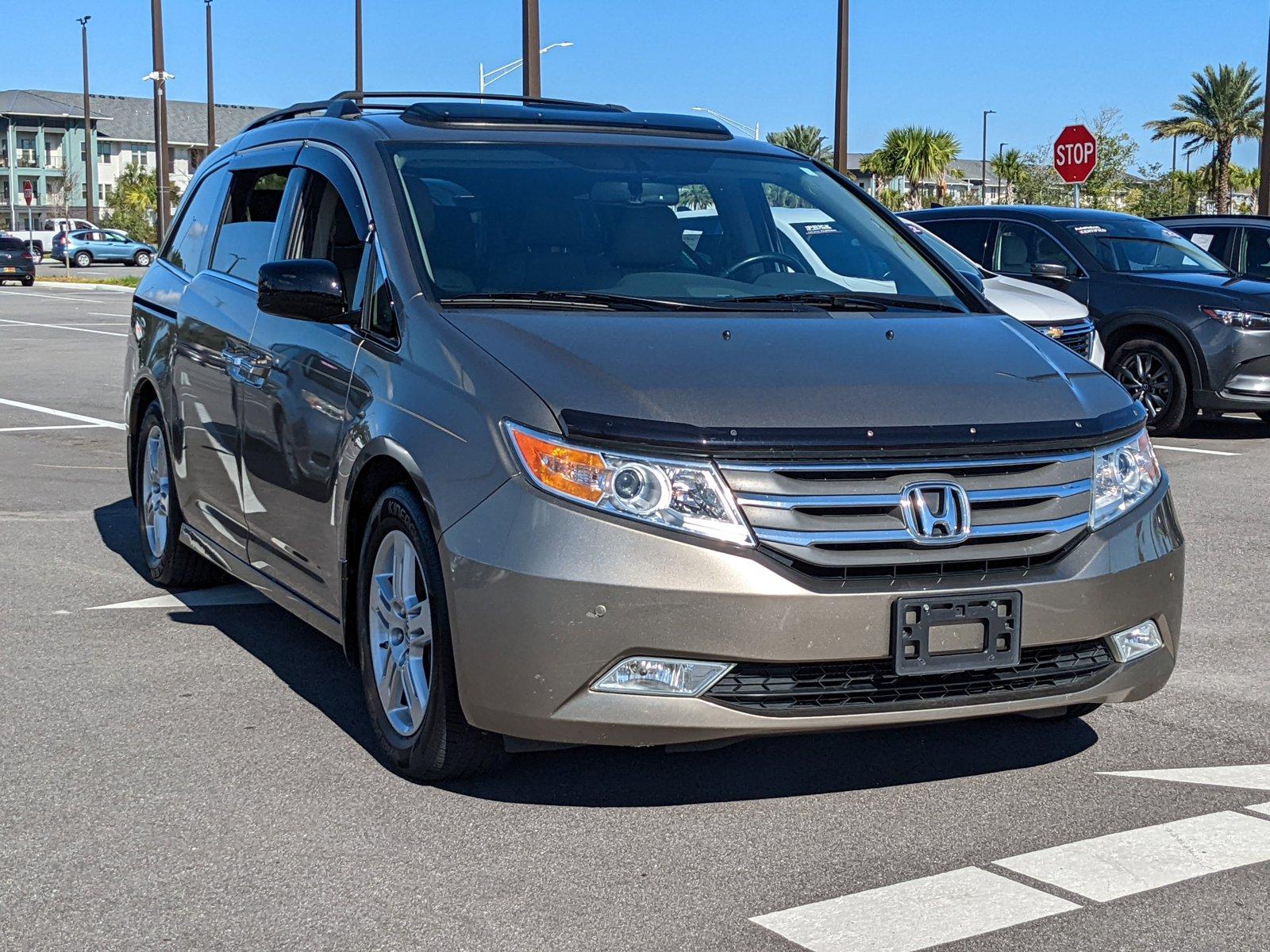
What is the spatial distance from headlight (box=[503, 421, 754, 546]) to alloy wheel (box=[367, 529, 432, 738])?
0.56 metres

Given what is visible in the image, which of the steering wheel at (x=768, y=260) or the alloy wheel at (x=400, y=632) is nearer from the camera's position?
the alloy wheel at (x=400, y=632)

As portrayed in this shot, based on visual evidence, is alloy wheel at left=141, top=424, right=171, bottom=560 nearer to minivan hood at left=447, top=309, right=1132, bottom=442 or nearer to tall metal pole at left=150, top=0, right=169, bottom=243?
→ minivan hood at left=447, top=309, right=1132, bottom=442

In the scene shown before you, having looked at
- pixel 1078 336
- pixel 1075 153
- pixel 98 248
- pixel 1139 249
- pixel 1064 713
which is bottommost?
pixel 1064 713

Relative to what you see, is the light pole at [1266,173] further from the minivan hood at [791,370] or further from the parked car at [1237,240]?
the minivan hood at [791,370]

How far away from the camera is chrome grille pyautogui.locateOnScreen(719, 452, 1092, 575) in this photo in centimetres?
385

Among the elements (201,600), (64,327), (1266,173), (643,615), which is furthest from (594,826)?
(1266,173)

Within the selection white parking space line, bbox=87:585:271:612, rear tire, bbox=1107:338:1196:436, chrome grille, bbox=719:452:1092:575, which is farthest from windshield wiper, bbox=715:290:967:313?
rear tire, bbox=1107:338:1196:436

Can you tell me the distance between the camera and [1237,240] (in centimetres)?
1480

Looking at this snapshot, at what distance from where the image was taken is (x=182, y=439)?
20.8ft

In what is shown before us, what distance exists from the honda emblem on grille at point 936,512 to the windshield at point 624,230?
123cm

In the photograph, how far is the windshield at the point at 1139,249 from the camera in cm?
1323

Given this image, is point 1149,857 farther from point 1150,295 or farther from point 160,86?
point 160,86

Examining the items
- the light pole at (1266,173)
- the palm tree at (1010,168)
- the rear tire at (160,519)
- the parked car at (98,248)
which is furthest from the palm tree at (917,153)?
the rear tire at (160,519)

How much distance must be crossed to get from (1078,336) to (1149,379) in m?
2.41
